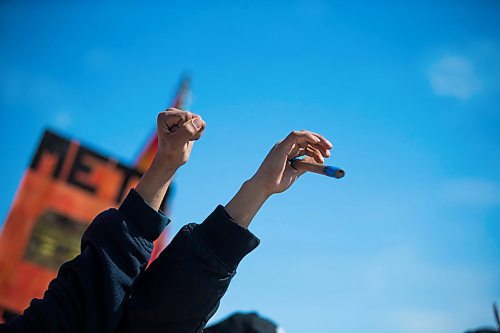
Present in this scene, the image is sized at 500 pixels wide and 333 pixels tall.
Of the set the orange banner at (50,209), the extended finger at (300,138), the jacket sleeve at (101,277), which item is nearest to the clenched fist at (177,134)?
the jacket sleeve at (101,277)

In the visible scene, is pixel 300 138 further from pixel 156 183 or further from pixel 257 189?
pixel 156 183

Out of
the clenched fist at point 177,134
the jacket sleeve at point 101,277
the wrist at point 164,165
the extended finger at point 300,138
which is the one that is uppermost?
the extended finger at point 300,138

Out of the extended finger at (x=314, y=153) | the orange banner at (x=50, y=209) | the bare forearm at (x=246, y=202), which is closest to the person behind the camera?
the bare forearm at (x=246, y=202)

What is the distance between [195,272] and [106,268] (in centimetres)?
23

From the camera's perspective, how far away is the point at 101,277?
48.1 inches

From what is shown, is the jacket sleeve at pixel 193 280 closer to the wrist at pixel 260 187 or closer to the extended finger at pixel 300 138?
the wrist at pixel 260 187

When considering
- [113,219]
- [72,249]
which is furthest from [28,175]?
[113,219]

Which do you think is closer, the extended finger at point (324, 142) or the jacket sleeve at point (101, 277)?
the jacket sleeve at point (101, 277)

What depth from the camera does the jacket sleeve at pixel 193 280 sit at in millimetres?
1222

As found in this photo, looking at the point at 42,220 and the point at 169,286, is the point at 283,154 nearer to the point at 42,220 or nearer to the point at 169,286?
the point at 169,286

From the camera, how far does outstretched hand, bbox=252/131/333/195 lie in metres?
1.37

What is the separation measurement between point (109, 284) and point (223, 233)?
1.05 ft

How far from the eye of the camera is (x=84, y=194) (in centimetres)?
875

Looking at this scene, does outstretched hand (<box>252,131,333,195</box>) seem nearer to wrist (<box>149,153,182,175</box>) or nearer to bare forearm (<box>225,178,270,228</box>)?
bare forearm (<box>225,178,270,228</box>)
